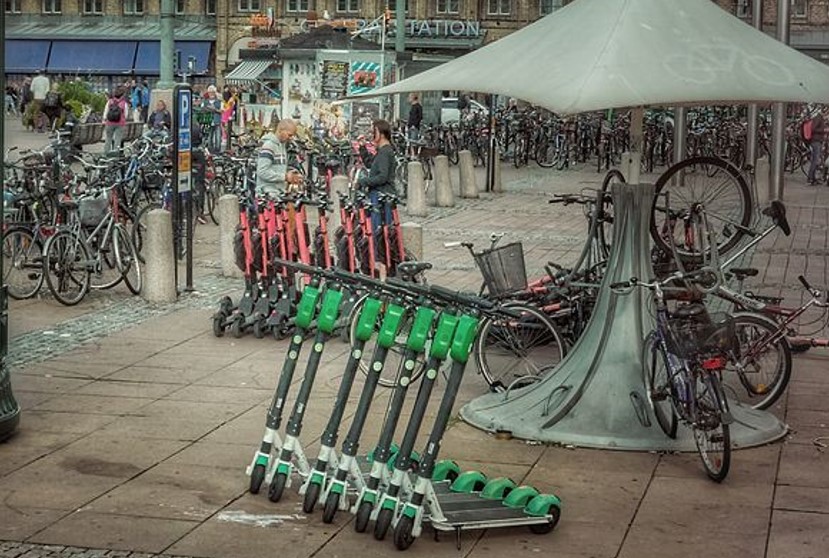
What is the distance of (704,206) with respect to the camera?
41.3 feet

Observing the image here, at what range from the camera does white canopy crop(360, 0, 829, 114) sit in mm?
9172

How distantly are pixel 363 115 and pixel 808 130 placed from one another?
10126 millimetres

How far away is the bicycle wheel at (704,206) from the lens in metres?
12.1

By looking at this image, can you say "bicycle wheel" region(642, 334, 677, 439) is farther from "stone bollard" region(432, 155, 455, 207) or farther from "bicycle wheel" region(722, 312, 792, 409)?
"stone bollard" region(432, 155, 455, 207)

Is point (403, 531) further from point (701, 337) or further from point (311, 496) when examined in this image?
point (701, 337)

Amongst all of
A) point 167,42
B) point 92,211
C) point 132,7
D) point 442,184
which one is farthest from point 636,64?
point 132,7

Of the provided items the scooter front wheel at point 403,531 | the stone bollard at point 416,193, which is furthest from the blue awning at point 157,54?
the scooter front wheel at point 403,531

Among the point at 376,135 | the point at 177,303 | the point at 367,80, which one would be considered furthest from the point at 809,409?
the point at 367,80

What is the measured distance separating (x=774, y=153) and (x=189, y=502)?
21522 millimetres

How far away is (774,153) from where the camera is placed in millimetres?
28438

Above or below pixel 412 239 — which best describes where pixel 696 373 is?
below

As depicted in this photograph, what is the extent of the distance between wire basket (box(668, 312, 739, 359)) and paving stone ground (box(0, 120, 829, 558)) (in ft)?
2.18

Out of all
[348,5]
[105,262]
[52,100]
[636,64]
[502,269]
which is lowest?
[105,262]

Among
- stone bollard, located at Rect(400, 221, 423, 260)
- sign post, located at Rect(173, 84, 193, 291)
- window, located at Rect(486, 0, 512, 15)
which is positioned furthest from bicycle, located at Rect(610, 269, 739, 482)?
window, located at Rect(486, 0, 512, 15)
